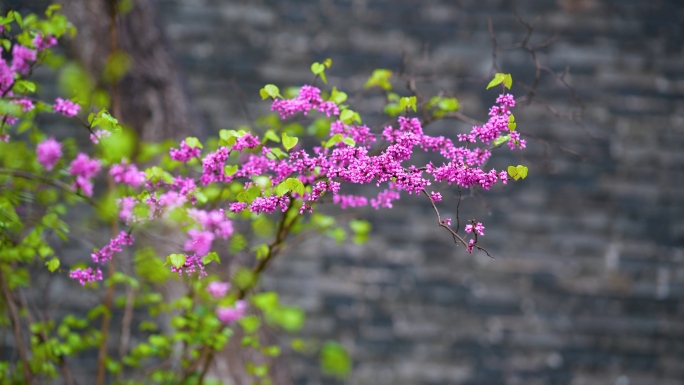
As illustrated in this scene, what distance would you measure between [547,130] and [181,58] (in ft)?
6.14

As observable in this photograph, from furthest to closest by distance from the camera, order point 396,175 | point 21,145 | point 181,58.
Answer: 1. point 181,58
2. point 21,145
3. point 396,175

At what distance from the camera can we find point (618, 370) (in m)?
3.37

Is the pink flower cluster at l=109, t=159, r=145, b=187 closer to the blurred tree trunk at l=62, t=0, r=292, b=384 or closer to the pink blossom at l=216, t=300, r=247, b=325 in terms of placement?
the pink blossom at l=216, t=300, r=247, b=325

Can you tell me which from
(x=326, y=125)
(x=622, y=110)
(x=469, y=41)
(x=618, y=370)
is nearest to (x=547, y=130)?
(x=622, y=110)

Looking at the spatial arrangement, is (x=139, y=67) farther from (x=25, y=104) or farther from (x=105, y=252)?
(x=105, y=252)

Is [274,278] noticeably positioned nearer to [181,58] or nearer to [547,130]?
[181,58]

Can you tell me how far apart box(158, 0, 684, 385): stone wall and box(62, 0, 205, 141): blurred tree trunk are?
935mm

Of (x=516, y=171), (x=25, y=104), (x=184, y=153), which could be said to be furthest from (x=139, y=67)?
(x=516, y=171)

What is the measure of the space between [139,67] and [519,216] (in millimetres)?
1997

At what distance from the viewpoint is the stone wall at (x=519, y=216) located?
3357 mm

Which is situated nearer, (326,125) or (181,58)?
(326,125)

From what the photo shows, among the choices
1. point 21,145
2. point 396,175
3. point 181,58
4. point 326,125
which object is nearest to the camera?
point 396,175

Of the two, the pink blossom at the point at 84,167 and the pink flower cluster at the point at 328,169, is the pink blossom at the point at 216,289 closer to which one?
the pink flower cluster at the point at 328,169

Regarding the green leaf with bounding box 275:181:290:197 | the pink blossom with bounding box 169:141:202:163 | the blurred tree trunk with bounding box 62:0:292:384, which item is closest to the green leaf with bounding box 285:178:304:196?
the green leaf with bounding box 275:181:290:197
